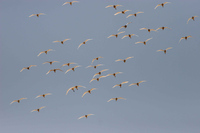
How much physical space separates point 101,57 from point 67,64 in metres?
5.63

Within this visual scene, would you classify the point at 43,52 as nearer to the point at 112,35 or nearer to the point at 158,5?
the point at 112,35

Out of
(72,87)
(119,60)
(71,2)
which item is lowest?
(72,87)

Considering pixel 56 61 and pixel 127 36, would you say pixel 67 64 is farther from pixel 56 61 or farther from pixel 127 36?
pixel 127 36

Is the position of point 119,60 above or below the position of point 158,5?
below

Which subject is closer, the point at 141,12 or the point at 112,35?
the point at 141,12

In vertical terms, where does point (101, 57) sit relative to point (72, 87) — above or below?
above

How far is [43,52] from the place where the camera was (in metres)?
59.5

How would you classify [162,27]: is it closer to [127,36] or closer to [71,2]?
[127,36]

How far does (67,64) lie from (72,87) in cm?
517

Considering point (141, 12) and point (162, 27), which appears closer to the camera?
point (141, 12)

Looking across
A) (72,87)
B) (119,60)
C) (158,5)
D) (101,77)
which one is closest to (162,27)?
(158,5)

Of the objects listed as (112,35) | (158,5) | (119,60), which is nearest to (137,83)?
(119,60)

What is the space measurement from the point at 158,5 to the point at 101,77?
546 inches

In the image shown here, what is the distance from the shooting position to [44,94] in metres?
60.0
